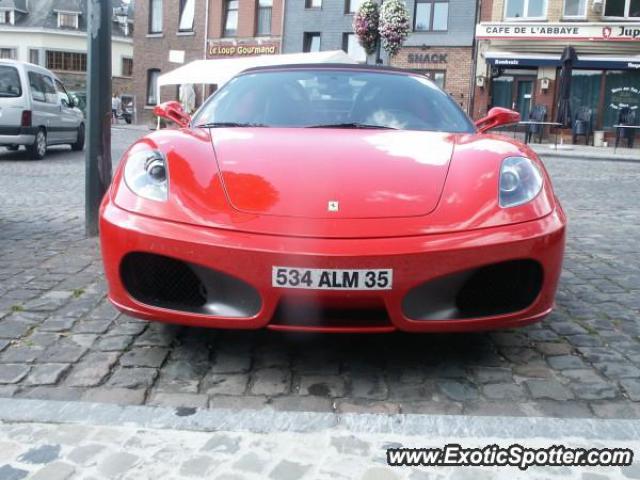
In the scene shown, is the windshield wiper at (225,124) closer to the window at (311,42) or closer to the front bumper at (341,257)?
the front bumper at (341,257)

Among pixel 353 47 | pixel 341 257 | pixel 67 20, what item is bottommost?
pixel 341 257

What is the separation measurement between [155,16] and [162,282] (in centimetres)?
3407

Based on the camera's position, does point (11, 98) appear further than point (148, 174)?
Yes

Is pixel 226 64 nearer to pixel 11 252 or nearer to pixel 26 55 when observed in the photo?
pixel 11 252

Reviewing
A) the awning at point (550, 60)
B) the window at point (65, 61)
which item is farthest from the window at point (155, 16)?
the window at point (65, 61)

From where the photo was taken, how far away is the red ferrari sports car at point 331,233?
2436 mm

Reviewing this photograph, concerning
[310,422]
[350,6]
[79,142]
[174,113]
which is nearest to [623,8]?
[350,6]

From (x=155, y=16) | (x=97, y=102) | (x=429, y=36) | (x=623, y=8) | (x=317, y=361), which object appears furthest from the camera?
(x=155, y=16)

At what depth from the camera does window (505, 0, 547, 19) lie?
25750mm

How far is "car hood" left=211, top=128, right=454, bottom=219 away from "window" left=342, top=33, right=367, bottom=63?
2663 cm

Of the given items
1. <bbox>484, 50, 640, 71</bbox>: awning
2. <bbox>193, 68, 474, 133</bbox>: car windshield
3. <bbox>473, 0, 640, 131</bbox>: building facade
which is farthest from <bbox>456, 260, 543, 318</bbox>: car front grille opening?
<bbox>473, 0, 640, 131</bbox>: building facade

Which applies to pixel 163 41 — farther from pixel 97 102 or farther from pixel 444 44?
pixel 97 102

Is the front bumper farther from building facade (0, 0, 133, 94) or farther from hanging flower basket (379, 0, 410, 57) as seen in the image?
building facade (0, 0, 133, 94)

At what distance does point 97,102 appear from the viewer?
5.34 m
